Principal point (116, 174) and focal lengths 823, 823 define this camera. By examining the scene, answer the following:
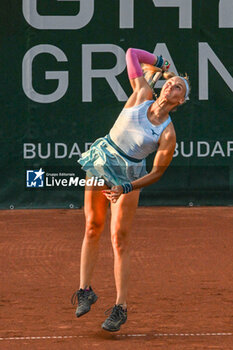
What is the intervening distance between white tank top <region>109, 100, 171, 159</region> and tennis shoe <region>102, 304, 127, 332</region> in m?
1.08

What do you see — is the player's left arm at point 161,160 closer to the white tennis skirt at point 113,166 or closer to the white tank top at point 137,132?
the white tank top at point 137,132

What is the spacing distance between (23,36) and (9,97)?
849mm

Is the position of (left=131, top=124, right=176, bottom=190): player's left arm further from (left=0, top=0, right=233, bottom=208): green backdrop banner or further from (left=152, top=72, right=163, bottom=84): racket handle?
(left=0, top=0, right=233, bottom=208): green backdrop banner

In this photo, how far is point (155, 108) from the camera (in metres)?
5.77

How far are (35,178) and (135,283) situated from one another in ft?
14.0

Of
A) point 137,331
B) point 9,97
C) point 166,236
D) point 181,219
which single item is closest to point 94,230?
point 137,331

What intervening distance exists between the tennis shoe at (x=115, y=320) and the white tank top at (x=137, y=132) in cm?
108

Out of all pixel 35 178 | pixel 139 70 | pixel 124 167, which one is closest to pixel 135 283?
pixel 124 167

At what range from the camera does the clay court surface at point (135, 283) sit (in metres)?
5.64

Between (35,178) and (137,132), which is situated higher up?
(137,132)

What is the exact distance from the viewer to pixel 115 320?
18.6ft

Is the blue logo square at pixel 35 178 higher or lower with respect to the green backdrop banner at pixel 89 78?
lower

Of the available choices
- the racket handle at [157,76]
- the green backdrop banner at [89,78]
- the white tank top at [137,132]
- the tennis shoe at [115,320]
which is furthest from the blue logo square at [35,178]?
the tennis shoe at [115,320]

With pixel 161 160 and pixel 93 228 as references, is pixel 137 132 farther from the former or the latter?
pixel 93 228
